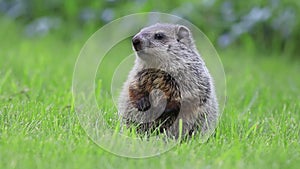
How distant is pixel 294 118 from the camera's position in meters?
4.09

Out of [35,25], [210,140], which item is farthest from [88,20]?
[210,140]

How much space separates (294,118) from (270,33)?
3.60 metres

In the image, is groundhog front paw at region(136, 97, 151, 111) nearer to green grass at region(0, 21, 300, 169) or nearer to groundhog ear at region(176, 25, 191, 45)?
green grass at region(0, 21, 300, 169)

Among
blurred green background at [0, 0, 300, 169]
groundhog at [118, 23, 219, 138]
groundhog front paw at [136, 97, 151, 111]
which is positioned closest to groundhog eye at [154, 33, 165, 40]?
groundhog at [118, 23, 219, 138]

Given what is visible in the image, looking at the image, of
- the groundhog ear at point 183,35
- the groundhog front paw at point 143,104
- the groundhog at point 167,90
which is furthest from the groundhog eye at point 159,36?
the groundhog front paw at point 143,104

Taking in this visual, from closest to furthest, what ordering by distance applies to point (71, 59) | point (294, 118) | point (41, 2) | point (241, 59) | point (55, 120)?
point (55, 120), point (294, 118), point (71, 59), point (241, 59), point (41, 2)

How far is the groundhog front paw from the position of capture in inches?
138

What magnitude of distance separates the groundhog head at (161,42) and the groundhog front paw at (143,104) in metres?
0.27

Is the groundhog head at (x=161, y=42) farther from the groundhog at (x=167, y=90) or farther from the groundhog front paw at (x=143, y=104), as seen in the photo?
the groundhog front paw at (x=143, y=104)

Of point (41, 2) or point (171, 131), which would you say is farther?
point (41, 2)

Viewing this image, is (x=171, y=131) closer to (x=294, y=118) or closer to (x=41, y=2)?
(x=294, y=118)

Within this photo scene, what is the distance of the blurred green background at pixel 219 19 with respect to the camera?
7.22 meters

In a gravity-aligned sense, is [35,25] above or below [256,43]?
above

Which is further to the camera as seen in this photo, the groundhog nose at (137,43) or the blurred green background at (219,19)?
the blurred green background at (219,19)
